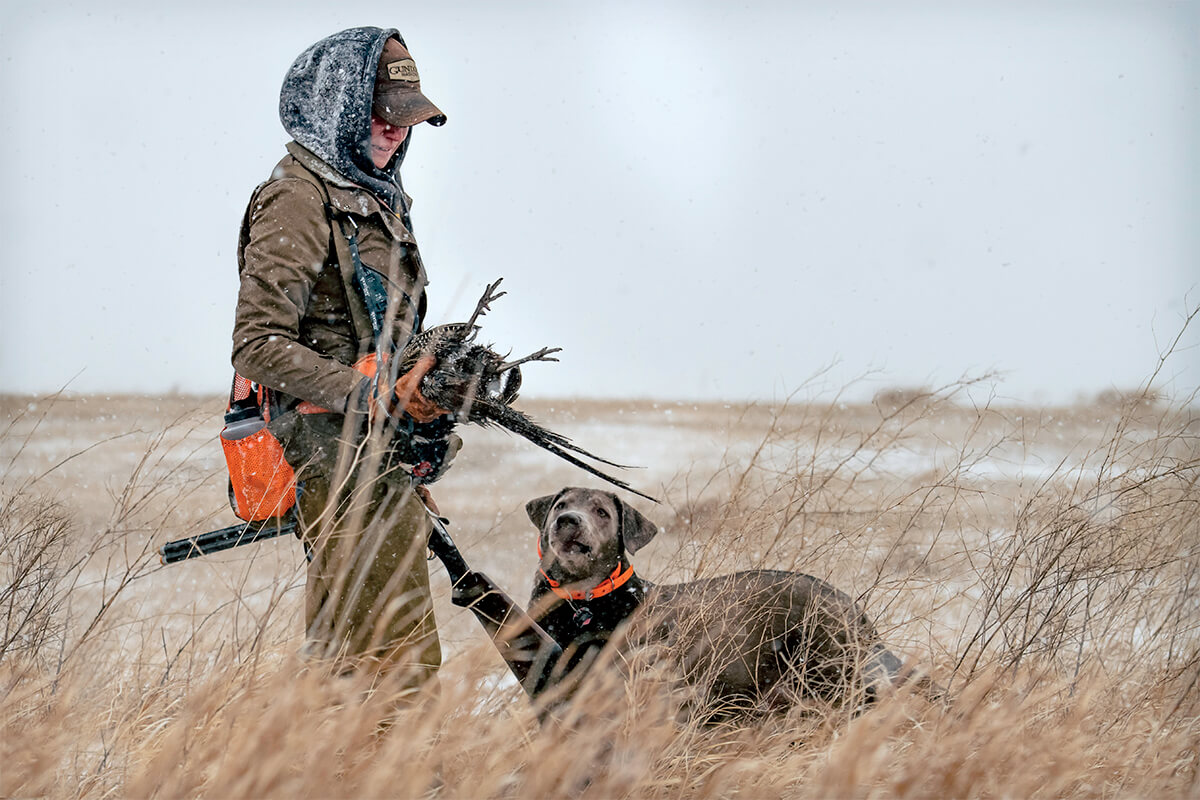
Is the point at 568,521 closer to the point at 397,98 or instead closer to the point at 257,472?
the point at 257,472

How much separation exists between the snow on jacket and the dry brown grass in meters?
0.53

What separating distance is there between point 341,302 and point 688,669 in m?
→ 1.71

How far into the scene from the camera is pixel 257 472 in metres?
2.58

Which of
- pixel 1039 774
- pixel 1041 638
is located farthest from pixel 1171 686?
pixel 1039 774

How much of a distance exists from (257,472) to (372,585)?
18.0 inches

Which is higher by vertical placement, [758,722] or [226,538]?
[226,538]

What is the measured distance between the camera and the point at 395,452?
8.55 feet

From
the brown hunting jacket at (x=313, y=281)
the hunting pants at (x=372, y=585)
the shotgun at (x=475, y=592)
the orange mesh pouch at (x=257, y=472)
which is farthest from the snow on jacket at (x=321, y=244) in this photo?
the shotgun at (x=475, y=592)

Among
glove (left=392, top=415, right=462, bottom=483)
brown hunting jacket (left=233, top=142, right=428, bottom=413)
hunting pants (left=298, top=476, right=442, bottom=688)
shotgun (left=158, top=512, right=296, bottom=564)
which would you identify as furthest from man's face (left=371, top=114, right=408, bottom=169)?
shotgun (left=158, top=512, right=296, bottom=564)

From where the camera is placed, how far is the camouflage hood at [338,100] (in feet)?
8.84

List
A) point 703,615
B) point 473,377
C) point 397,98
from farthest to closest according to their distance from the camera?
1. point 703,615
2. point 397,98
3. point 473,377

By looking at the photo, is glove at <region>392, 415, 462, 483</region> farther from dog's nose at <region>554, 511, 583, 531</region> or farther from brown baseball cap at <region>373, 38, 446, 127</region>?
brown baseball cap at <region>373, 38, 446, 127</region>

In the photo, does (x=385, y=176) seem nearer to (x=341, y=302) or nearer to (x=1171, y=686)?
(x=341, y=302)

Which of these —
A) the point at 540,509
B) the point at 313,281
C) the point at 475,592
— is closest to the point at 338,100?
the point at 313,281
